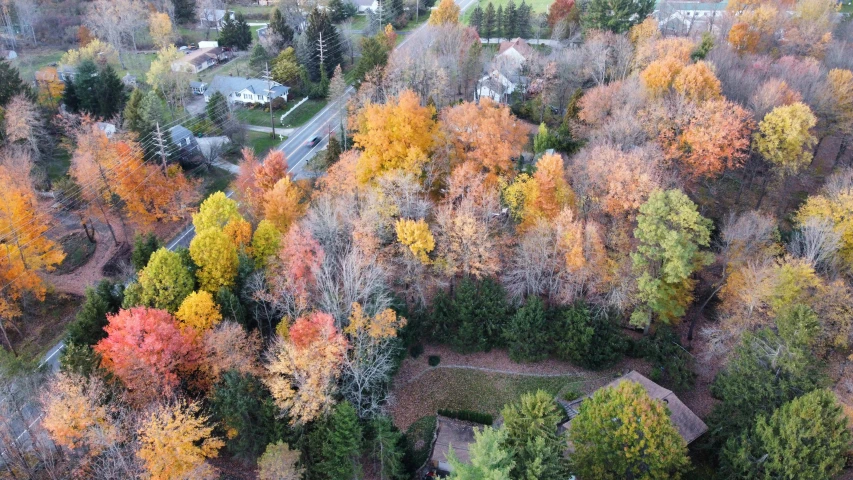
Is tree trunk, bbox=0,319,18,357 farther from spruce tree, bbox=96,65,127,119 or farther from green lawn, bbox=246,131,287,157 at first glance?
spruce tree, bbox=96,65,127,119

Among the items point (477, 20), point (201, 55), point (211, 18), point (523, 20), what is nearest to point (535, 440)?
point (477, 20)

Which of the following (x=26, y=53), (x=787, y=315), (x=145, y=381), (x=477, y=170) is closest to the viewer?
(x=787, y=315)

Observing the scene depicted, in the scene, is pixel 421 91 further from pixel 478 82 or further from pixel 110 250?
pixel 110 250

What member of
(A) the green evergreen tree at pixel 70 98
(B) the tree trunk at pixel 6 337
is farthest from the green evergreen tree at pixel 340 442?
(A) the green evergreen tree at pixel 70 98

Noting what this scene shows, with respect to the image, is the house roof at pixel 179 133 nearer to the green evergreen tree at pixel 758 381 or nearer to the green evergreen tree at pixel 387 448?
the green evergreen tree at pixel 387 448

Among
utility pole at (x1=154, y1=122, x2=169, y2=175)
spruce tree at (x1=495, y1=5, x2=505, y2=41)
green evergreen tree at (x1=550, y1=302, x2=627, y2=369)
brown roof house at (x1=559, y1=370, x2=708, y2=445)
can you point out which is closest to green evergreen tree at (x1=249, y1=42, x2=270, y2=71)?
utility pole at (x1=154, y1=122, x2=169, y2=175)

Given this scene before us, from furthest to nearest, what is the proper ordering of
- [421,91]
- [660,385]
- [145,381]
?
[421,91]
[660,385]
[145,381]

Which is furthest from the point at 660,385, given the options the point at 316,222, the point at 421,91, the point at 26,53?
the point at 26,53

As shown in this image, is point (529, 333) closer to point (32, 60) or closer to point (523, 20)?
point (523, 20)
